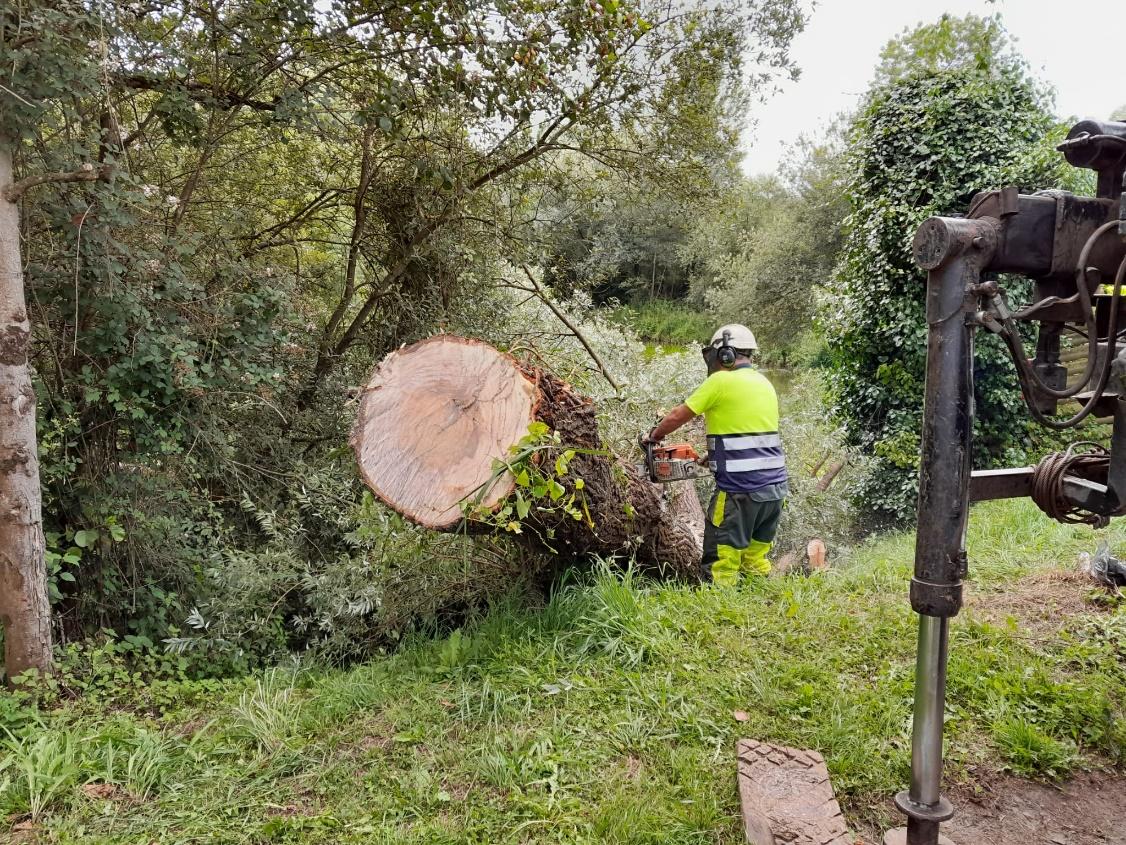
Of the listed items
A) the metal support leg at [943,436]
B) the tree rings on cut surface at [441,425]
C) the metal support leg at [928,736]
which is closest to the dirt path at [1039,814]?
the metal support leg at [928,736]

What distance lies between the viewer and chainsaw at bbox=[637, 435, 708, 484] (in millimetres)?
4480

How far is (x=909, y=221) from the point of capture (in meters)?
8.23

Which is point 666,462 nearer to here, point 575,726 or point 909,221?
point 575,726

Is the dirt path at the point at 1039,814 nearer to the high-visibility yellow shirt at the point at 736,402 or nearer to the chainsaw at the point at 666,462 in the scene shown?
the chainsaw at the point at 666,462

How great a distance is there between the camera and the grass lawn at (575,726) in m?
2.48

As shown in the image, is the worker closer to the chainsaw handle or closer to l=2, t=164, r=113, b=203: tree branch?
the chainsaw handle

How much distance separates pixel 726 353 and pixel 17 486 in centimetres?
396

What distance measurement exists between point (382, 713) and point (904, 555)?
436 cm

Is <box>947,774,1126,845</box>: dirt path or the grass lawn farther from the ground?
the grass lawn

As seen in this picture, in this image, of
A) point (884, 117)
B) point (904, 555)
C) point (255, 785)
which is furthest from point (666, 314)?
point (255, 785)

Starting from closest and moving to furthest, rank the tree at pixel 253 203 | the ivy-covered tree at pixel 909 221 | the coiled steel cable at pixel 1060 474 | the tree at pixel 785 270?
1. the coiled steel cable at pixel 1060 474
2. the tree at pixel 253 203
3. the ivy-covered tree at pixel 909 221
4. the tree at pixel 785 270

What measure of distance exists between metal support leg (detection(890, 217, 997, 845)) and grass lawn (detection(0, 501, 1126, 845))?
900 millimetres

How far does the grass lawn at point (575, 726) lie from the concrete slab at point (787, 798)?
0.30ft

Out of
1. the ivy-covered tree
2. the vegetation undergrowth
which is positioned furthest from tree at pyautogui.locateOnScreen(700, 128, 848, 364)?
the ivy-covered tree
